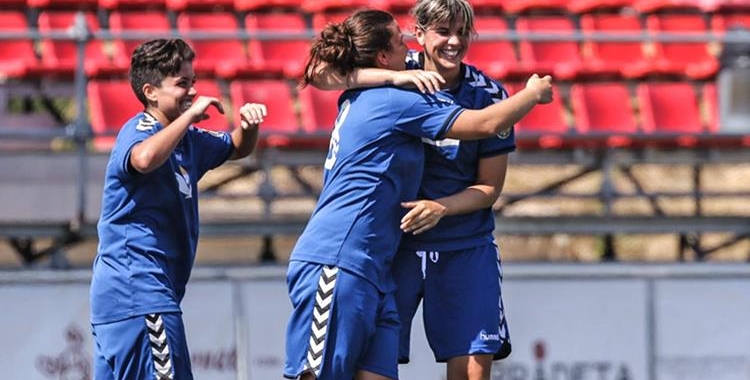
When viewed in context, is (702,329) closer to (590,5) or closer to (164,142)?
(590,5)

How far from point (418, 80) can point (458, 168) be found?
1.37 feet

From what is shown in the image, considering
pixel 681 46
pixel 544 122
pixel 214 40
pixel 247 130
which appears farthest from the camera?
pixel 681 46

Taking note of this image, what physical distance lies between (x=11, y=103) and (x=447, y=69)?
6.21m

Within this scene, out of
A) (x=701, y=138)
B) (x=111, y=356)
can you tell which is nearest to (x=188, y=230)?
(x=111, y=356)

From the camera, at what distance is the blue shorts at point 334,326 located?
4676 millimetres

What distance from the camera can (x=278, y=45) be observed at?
10117 mm

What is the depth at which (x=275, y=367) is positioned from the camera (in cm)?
759

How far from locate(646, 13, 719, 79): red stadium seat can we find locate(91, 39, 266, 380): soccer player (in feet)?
19.6

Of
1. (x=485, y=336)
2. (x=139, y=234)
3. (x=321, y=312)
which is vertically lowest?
(x=485, y=336)

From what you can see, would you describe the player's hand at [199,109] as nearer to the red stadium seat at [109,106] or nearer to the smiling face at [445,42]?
the smiling face at [445,42]

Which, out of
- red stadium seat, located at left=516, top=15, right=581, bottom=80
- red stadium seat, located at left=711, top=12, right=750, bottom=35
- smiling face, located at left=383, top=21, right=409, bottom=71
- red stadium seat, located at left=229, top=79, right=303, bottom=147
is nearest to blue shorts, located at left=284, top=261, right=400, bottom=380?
smiling face, located at left=383, top=21, right=409, bottom=71

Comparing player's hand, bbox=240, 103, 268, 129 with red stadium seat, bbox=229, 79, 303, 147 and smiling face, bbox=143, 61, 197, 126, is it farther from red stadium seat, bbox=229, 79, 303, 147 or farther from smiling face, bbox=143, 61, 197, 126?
red stadium seat, bbox=229, 79, 303, 147

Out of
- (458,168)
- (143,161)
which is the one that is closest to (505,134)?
(458,168)

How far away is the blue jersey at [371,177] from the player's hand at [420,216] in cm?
6
